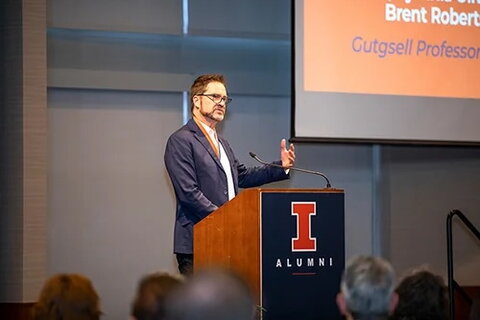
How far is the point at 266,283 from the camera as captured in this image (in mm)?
4109

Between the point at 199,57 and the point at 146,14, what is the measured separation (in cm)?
48

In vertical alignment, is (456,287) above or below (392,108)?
below

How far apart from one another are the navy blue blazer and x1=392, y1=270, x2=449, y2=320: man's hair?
204cm

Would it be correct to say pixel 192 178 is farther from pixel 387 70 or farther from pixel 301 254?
pixel 387 70

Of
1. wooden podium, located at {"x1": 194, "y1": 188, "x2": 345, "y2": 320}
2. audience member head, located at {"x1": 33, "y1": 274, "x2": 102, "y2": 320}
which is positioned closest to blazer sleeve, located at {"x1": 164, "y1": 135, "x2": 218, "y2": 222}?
wooden podium, located at {"x1": 194, "y1": 188, "x2": 345, "y2": 320}

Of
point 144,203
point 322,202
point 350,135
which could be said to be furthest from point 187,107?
point 322,202

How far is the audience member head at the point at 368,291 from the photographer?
2180 millimetres

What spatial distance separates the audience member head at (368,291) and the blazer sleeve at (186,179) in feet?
6.76

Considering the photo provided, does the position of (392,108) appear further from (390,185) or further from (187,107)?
(187,107)

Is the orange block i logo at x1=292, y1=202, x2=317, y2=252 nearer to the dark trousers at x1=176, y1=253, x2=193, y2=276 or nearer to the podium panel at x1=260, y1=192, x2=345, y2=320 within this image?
the podium panel at x1=260, y1=192, x2=345, y2=320

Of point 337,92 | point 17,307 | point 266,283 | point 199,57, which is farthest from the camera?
point 199,57

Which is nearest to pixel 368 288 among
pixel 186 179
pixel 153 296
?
pixel 153 296

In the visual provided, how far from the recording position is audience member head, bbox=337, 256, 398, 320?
7.15 feet

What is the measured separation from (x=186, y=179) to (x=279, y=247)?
0.60 metres
